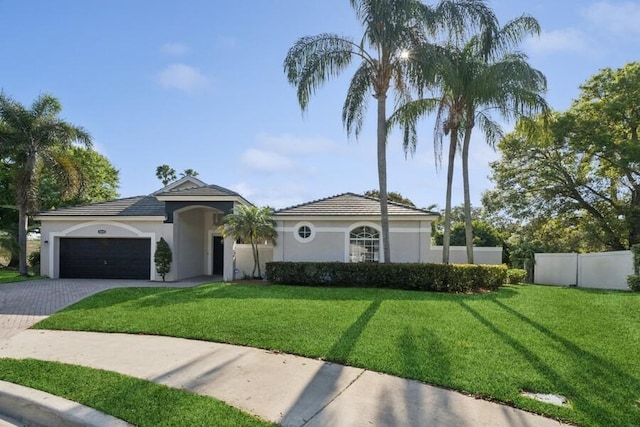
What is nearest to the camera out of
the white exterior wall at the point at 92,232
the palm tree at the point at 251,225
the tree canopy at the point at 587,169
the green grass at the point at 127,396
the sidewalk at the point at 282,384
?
the green grass at the point at 127,396

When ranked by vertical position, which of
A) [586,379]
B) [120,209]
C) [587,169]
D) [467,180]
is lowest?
[586,379]

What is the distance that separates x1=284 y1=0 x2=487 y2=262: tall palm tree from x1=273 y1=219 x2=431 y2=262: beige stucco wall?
130 inches

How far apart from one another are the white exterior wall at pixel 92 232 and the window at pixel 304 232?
239 inches

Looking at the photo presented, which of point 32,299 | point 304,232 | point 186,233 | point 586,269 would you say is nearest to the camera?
point 32,299

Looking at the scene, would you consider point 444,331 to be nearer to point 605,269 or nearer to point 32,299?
point 32,299

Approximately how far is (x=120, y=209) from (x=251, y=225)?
741 centimetres

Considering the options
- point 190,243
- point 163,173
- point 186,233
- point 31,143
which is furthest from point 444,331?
point 163,173

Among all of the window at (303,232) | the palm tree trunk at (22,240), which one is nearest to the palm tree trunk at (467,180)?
the window at (303,232)

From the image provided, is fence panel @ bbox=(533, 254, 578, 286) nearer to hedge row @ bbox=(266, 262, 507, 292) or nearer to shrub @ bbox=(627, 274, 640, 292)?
shrub @ bbox=(627, 274, 640, 292)

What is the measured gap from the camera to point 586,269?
19031 mm

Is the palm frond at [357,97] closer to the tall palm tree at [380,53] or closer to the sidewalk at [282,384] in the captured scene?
the tall palm tree at [380,53]

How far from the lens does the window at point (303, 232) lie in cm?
1911

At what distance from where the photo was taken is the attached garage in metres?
19.7

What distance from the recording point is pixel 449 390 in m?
5.38
